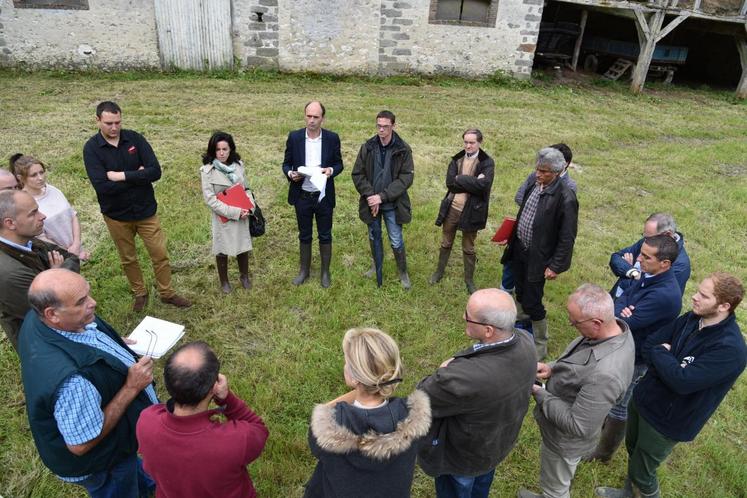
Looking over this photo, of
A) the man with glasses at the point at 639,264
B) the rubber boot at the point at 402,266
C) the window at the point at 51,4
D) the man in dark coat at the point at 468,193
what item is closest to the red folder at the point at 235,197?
the rubber boot at the point at 402,266

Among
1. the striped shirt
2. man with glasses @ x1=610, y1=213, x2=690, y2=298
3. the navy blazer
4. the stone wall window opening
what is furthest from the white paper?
the stone wall window opening

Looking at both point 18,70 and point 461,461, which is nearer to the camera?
point 461,461

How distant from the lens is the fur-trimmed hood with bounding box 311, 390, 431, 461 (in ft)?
6.37

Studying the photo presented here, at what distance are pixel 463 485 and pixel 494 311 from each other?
109 cm

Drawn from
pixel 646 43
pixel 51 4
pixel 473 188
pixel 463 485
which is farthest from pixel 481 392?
pixel 646 43

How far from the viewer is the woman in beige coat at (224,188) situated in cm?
468

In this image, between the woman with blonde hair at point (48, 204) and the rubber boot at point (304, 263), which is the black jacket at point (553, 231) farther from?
the woman with blonde hair at point (48, 204)

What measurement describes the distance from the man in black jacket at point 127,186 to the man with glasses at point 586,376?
12.0 feet

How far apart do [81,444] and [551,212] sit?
3.54 metres

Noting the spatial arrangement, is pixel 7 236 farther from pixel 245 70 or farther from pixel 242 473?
pixel 245 70

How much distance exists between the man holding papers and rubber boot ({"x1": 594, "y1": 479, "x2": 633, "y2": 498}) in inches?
133

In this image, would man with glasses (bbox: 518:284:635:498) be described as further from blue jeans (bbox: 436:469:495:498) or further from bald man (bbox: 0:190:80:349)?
bald man (bbox: 0:190:80:349)

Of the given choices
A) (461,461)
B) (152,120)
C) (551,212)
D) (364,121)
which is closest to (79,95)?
(152,120)

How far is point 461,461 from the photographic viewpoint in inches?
104
